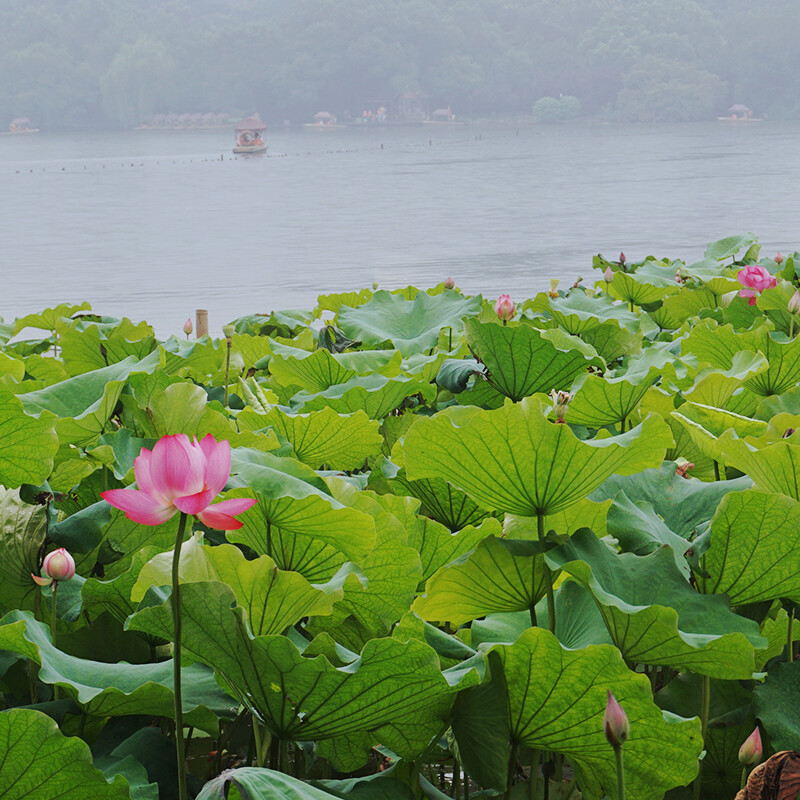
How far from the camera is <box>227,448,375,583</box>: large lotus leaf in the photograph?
1.88 ft

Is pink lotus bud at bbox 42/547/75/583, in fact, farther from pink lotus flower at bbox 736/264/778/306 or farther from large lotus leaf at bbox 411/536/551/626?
pink lotus flower at bbox 736/264/778/306

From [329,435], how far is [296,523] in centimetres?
28

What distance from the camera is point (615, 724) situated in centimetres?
45

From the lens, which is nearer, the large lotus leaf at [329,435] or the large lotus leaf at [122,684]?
the large lotus leaf at [122,684]

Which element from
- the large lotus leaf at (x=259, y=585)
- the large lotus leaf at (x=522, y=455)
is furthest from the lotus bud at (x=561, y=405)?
the large lotus leaf at (x=259, y=585)

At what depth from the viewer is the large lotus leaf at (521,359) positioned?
1022 millimetres

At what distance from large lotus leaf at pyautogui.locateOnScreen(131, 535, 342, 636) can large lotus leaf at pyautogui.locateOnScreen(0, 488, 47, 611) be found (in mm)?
166

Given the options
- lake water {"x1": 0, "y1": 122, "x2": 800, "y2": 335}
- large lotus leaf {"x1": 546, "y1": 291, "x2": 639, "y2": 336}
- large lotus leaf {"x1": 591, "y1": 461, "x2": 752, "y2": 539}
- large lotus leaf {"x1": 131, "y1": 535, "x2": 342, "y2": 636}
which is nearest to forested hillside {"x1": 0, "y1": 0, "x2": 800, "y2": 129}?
lake water {"x1": 0, "y1": 122, "x2": 800, "y2": 335}

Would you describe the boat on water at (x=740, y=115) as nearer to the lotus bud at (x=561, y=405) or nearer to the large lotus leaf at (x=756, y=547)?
the lotus bud at (x=561, y=405)

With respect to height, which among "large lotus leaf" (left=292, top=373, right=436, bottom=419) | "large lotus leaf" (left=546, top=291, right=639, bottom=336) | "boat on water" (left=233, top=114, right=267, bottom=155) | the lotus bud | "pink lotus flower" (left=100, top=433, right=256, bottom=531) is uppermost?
"pink lotus flower" (left=100, top=433, right=256, bottom=531)

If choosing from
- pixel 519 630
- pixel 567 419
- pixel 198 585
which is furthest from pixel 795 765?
pixel 567 419

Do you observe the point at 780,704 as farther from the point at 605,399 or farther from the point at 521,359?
the point at 521,359

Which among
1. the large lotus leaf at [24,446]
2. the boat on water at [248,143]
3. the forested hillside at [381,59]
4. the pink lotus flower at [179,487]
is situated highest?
the forested hillside at [381,59]

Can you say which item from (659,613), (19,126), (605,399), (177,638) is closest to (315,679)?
(177,638)
